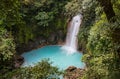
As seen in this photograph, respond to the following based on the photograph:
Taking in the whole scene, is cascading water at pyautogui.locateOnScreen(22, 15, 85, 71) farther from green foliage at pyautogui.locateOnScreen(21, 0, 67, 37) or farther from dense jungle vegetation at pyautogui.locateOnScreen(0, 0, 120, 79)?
green foliage at pyautogui.locateOnScreen(21, 0, 67, 37)

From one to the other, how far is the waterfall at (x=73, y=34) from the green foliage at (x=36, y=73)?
1050cm

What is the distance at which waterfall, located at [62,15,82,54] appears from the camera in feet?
50.0

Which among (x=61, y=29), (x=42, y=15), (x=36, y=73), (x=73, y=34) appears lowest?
(x=36, y=73)

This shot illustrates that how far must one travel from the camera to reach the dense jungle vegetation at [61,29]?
428 cm

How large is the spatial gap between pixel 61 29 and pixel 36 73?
12012 millimetres

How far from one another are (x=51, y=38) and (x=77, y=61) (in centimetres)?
375

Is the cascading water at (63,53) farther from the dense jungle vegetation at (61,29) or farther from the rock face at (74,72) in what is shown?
the rock face at (74,72)

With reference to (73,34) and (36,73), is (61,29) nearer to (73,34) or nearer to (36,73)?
(73,34)

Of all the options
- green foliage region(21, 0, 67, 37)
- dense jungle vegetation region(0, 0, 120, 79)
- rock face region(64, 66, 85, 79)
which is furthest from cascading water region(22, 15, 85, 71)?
green foliage region(21, 0, 67, 37)

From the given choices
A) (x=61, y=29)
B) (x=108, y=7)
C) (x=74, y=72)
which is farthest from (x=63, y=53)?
(x=108, y=7)

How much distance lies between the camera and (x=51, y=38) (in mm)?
16250

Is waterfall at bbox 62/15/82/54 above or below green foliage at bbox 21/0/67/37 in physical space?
below

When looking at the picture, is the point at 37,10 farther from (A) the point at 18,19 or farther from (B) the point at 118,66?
(A) the point at 18,19

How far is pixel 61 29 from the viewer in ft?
53.2
